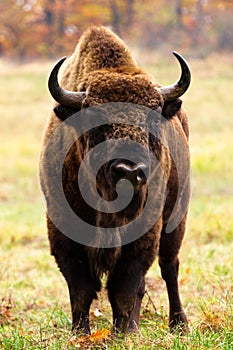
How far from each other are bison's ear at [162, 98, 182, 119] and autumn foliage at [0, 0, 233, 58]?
37.4 m

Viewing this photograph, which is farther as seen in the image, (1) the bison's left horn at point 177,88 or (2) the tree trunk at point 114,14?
(2) the tree trunk at point 114,14

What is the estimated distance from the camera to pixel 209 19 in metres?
43.2

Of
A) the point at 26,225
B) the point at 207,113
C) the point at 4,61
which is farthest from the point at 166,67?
the point at 26,225

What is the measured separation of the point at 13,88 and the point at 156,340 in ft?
103

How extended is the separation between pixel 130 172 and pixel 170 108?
41.8 inches

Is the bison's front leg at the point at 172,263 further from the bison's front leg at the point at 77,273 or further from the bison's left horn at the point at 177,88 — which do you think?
the bison's left horn at the point at 177,88

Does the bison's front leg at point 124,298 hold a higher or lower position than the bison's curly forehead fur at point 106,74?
lower

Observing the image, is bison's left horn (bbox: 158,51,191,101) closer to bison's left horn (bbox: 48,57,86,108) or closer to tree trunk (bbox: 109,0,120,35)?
bison's left horn (bbox: 48,57,86,108)

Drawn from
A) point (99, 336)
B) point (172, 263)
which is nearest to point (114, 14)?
point (172, 263)

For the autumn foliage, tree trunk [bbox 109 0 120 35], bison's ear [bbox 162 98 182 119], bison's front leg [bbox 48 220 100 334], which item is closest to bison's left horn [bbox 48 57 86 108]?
bison's ear [bbox 162 98 182 119]

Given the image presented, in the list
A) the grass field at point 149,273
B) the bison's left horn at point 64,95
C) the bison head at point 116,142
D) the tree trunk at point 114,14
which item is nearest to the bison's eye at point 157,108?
the bison head at point 116,142

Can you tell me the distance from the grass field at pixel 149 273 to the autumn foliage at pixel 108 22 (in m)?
15.9

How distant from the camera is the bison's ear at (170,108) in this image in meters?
4.63

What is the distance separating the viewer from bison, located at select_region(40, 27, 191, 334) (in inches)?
165
